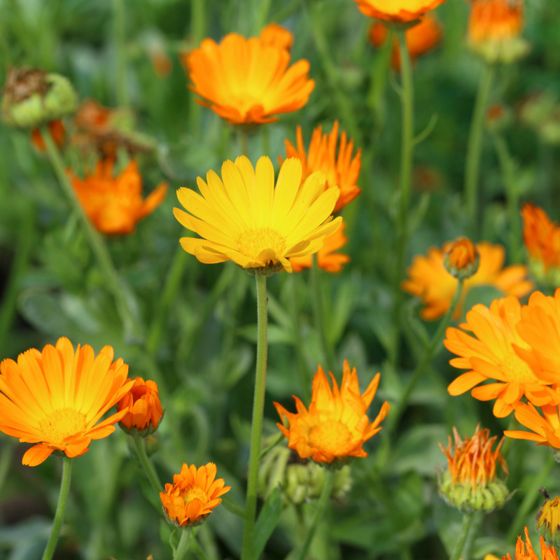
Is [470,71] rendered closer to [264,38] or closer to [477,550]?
[264,38]

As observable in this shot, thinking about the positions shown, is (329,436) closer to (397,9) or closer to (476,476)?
(476,476)

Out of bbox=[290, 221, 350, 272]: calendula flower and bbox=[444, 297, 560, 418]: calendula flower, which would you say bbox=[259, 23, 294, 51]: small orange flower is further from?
bbox=[444, 297, 560, 418]: calendula flower

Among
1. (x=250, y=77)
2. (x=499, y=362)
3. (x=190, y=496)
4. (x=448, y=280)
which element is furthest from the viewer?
(x=448, y=280)

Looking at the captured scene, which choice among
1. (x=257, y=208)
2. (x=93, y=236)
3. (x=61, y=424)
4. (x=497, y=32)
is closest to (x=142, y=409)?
(x=61, y=424)

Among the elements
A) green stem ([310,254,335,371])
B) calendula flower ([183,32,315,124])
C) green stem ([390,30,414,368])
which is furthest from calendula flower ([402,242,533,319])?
calendula flower ([183,32,315,124])

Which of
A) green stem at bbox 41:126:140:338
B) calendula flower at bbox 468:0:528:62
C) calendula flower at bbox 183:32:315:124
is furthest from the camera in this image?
calendula flower at bbox 468:0:528:62

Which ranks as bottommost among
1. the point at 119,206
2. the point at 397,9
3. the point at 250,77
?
the point at 119,206

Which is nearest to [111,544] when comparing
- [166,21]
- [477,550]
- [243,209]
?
[477,550]

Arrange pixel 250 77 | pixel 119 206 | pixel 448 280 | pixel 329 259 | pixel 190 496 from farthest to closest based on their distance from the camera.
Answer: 1. pixel 448 280
2. pixel 119 206
3. pixel 250 77
4. pixel 329 259
5. pixel 190 496
